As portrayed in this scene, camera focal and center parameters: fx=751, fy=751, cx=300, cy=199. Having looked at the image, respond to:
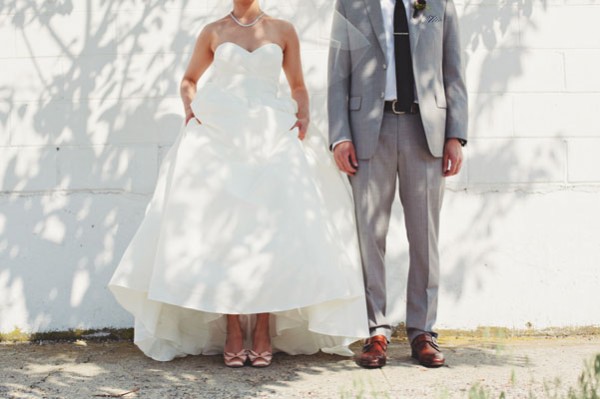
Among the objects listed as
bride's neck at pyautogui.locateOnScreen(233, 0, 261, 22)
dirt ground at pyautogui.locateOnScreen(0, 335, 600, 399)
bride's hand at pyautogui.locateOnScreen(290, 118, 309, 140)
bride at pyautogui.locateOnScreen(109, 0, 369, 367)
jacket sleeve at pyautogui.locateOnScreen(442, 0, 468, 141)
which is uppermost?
bride's neck at pyautogui.locateOnScreen(233, 0, 261, 22)

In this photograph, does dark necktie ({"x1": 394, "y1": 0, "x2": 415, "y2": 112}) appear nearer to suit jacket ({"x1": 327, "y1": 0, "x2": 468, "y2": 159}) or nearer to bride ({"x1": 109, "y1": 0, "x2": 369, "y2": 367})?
suit jacket ({"x1": 327, "y1": 0, "x2": 468, "y2": 159})

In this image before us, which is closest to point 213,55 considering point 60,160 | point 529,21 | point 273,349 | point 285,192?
point 285,192

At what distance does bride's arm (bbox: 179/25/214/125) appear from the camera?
12.5 ft

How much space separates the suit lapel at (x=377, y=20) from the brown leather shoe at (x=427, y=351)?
4.43 ft

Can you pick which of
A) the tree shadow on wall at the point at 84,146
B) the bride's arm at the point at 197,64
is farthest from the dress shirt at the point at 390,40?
the tree shadow on wall at the point at 84,146

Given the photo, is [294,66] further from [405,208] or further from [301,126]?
[405,208]

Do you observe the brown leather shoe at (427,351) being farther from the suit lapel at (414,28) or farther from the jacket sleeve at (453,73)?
the suit lapel at (414,28)

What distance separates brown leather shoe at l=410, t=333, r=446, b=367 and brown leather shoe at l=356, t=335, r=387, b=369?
157 mm

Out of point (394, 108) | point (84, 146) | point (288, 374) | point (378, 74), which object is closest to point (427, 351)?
point (288, 374)

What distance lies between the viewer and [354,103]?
3551mm

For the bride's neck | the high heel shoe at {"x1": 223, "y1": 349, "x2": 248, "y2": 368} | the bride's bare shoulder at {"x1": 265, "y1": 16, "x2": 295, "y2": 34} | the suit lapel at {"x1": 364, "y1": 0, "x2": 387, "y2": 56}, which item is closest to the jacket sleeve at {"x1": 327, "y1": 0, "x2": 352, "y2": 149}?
the suit lapel at {"x1": 364, "y1": 0, "x2": 387, "y2": 56}

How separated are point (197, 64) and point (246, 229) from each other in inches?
39.0

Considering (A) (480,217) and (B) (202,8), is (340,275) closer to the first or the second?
(A) (480,217)

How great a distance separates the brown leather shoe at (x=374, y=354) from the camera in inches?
135
